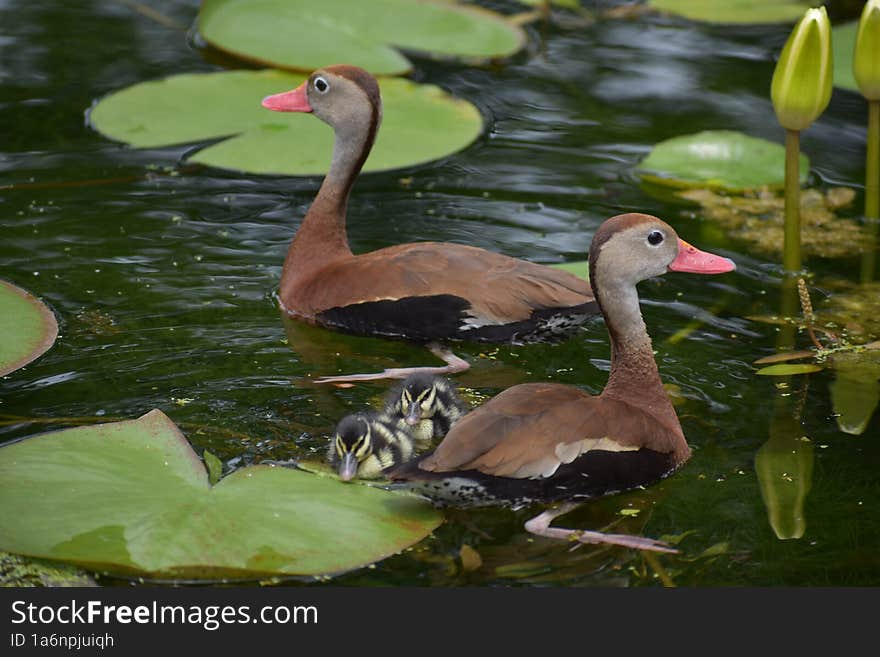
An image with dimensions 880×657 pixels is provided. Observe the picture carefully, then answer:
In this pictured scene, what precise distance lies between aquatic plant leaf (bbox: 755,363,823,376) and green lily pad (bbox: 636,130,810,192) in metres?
1.87

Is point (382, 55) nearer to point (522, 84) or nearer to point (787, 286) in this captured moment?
point (522, 84)

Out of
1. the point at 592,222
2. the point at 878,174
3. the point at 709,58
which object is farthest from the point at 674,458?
the point at 709,58

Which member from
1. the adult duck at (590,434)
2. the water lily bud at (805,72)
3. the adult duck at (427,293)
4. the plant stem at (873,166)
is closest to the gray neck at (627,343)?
the adult duck at (590,434)

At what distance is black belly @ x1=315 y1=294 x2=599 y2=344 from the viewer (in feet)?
17.9

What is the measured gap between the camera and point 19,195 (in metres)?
6.60

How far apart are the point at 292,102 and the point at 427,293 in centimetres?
136

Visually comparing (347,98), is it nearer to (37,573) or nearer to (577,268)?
(577,268)

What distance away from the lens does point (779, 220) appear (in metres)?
6.76

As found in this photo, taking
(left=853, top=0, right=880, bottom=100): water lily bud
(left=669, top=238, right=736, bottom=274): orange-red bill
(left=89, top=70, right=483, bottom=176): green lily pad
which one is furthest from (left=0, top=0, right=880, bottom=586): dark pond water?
(left=853, top=0, right=880, bottom=100): water lily bud

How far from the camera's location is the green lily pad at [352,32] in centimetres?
795

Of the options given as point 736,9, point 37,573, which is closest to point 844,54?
point 736,9

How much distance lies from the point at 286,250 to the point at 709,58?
366 cm

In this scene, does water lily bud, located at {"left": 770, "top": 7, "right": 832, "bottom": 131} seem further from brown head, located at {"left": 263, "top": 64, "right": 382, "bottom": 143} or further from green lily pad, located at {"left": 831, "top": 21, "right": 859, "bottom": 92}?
green lily pad, located at {"left": 831, "top": 21, "right": 859, "bottom": 92}

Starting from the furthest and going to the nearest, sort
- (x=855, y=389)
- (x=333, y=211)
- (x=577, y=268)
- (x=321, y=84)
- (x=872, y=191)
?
1. (x=872, y=191)
2. (x=321, y=84)
3. (x=333, y=211)
4. (x=577, y=268)
5. (x=855, y=389)
